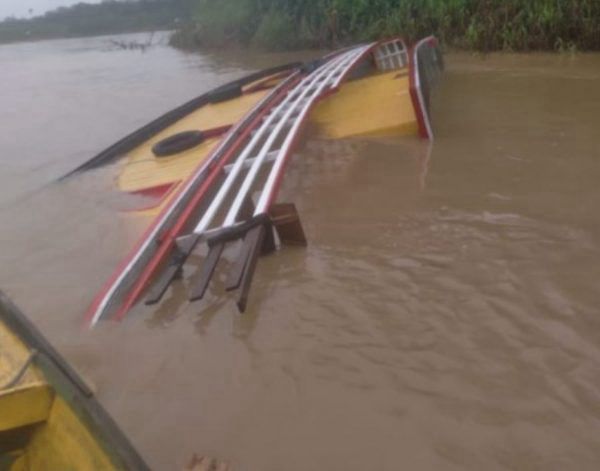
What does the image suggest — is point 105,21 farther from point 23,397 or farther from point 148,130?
point 23,397

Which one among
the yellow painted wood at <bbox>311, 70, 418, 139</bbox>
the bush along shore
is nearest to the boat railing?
the yellow painted wood at <bbox>311, 70, 418, 139</bbox>

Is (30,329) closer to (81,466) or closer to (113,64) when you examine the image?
(81,466)

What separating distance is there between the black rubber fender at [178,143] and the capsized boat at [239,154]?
0.01 meters

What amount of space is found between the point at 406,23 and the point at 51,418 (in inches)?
559

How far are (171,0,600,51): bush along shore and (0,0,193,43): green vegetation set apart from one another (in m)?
22.0

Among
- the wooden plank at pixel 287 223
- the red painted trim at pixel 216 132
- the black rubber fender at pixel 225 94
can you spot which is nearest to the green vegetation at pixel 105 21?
the black rubber fender at pixel 225 94

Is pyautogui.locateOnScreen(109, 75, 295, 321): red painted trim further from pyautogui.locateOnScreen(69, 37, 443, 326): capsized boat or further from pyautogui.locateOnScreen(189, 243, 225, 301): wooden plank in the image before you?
pyautogui.locateOnScreen(189, 243, 225, 301): wooden plank

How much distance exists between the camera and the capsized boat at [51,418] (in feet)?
6.34

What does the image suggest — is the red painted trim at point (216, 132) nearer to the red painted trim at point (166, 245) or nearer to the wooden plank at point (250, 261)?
the red painted trim at point (166, 245)

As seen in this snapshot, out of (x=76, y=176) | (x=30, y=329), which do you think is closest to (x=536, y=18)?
(x=76, y=176)

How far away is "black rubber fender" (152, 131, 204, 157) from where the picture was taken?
747cm

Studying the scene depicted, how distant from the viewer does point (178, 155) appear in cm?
738

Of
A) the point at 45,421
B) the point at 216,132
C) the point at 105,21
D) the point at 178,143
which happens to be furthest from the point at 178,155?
the point at 105,21

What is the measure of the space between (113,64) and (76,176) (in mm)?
14713
